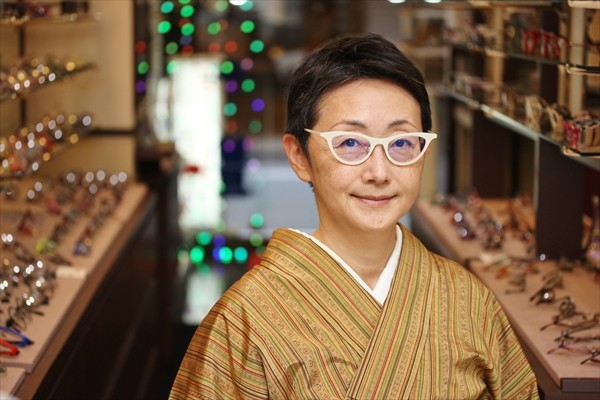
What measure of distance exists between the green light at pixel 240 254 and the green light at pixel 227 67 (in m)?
1.78

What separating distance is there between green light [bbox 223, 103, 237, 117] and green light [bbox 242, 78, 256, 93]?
0.18m

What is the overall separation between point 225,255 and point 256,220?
0.67 meters

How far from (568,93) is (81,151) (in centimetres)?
320

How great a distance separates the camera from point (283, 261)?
2.28m

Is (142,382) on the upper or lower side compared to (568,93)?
lower

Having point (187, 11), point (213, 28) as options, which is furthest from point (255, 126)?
point (187, 11)

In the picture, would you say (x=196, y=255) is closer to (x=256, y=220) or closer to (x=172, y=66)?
(x=256, y=220)

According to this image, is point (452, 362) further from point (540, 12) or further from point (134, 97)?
point (134, 97)

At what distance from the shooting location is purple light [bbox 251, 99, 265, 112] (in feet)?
34.1

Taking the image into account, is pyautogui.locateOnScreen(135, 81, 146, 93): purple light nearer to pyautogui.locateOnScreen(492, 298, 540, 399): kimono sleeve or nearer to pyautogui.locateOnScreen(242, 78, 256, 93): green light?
pyautogui.locateOnScreen(242, 78, 256, 93): green light

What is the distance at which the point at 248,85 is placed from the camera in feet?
33.8

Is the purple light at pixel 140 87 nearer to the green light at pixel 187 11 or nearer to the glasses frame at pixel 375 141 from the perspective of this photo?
the green light at pixel 187 11

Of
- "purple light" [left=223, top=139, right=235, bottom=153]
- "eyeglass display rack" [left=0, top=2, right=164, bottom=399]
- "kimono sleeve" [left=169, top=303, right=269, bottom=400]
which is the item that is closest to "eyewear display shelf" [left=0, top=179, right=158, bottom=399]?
"eyeglass display rack" [left=0, top=2, right=164, bottom=399]

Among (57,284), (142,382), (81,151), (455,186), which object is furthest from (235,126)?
(57,284)
